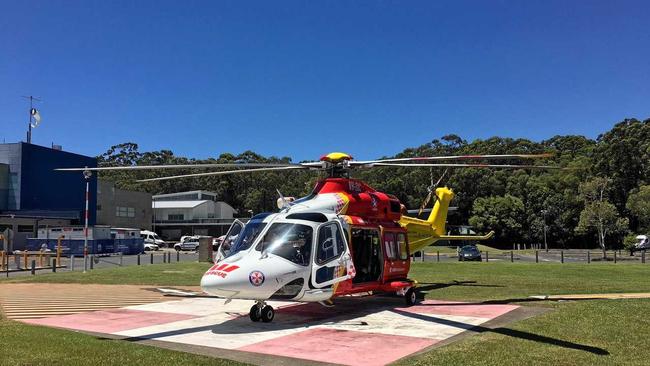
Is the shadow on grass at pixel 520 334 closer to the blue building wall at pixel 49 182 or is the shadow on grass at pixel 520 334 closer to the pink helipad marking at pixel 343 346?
the pink helipad marking at pixel 343 346

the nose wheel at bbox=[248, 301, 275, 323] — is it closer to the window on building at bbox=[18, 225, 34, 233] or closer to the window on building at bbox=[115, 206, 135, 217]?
the window on building at bbox=[18, 225, 34, 233]

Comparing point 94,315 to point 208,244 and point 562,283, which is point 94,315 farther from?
point 208,244

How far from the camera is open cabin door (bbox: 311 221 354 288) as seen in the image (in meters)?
11.5

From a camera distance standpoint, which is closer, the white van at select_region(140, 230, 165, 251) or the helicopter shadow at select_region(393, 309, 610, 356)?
the helicopter shadow at select_region(393, 309, 610, 356)

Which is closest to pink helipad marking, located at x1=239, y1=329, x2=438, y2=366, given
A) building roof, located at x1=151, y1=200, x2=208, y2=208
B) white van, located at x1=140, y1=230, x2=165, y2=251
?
white van, located at x1=140, y1=230, x2=165, y2=251

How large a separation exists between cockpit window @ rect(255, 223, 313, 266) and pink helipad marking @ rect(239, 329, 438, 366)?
161 centimetres

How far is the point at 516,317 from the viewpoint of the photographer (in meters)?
11.9

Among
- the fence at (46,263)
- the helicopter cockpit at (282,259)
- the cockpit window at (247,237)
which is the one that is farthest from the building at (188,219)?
the helicopter cockpit at (282,259)

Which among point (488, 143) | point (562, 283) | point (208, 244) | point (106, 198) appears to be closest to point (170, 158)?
point (106, 198)

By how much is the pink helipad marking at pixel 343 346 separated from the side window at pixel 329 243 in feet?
5.77

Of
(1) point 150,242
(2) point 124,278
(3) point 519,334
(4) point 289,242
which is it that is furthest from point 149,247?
(3) point 519,334

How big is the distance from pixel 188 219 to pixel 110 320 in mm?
82408

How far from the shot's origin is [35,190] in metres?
51.5

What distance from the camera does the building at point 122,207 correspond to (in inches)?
2785
